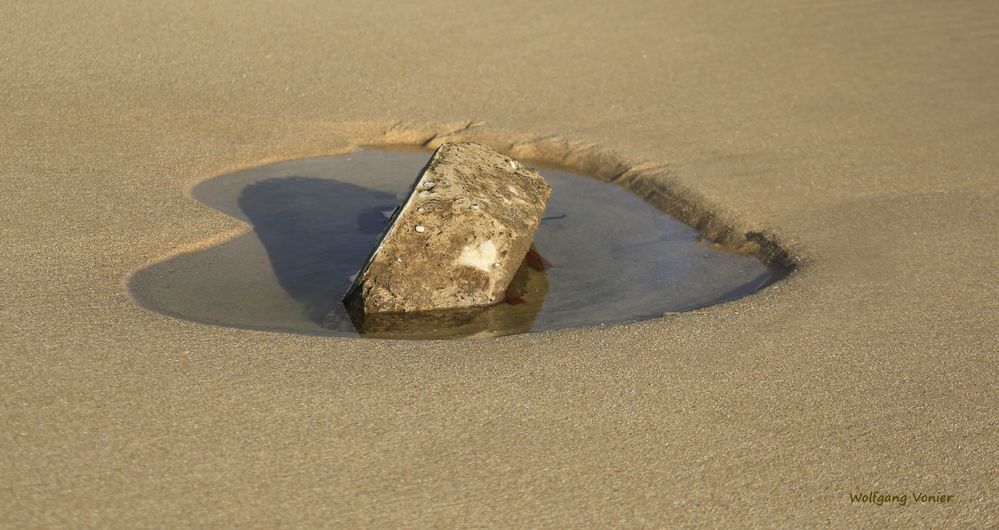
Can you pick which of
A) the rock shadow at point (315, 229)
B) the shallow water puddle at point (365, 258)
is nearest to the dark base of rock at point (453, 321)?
the shallow water puddle at point (365, 258)

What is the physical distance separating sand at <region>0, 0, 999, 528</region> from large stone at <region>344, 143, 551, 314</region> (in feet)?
1.61

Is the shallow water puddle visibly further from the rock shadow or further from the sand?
the sand

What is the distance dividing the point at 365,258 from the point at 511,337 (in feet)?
3.26

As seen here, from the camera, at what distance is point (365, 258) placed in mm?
4461

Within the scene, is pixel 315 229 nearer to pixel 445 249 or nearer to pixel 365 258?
pixel 365 258

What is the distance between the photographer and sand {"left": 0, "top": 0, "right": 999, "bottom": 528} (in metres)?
2.86

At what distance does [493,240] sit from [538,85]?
2.52 metres

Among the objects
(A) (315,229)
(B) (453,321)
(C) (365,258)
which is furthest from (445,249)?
(A) (315,229)

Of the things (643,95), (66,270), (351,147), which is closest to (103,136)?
(351,147)

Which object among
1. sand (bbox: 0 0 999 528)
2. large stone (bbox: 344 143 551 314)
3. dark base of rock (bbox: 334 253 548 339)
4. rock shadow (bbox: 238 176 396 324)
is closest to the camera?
sand (bbox: 0 0 999 528)

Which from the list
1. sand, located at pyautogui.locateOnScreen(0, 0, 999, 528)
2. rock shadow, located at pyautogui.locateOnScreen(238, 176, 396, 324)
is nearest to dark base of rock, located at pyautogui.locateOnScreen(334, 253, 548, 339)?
rock shadow, located at pyautogui.locateOnScreen(238, 176, 396, 324)

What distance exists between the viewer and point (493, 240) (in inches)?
163

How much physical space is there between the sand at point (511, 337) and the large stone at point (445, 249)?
491 millimetres

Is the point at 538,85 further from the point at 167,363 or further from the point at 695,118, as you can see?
the point at 167,363
